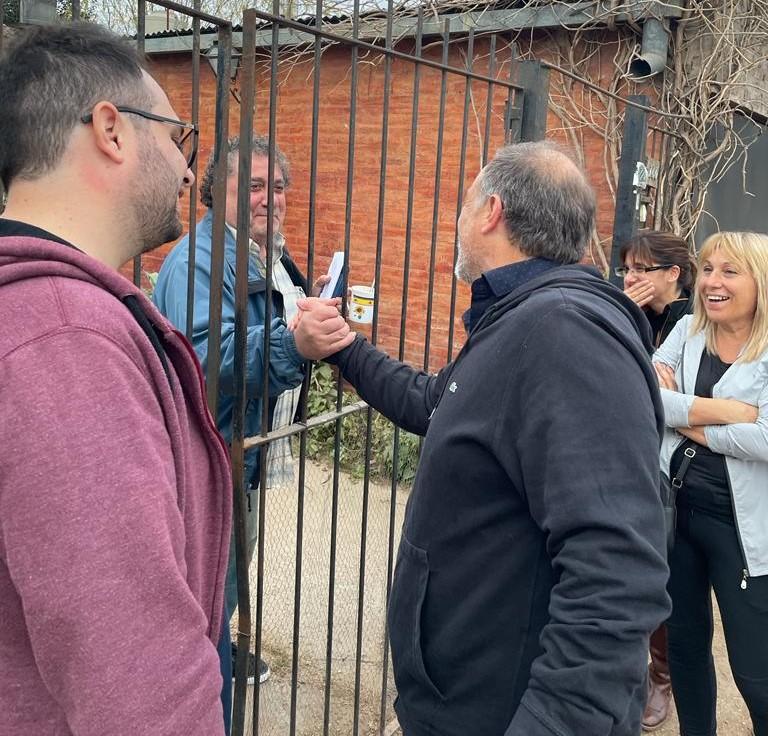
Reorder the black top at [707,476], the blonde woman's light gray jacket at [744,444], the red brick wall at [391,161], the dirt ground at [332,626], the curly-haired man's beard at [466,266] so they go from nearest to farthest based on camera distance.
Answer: the curly-haired man's beard at [466,266] → the blonde woman's light gray jacket at [744,444] → the black top at [707,476] → the dirt ground at [332,626] → the red brick wall at [391,161]

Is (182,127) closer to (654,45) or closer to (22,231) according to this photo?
(22,231)

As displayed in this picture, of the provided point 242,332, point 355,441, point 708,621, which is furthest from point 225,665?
point 355,441

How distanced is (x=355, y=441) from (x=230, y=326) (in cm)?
405

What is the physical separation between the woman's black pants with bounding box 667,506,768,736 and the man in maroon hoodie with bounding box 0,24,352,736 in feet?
6.75

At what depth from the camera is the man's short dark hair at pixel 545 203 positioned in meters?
1.70

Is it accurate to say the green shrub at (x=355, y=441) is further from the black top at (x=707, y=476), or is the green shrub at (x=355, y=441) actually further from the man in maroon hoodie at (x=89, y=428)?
the man in maroon hoodie at (x=89, y=428)

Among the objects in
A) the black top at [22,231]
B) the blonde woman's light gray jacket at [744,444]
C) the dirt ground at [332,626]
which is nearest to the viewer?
the black top at [22,231]

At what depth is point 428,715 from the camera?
1711mm

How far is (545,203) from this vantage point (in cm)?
169

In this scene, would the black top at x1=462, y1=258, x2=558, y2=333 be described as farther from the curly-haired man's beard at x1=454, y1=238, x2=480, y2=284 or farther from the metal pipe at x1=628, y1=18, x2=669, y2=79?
the metal pipe at x1=628, y1=18, x2=669, y2=79

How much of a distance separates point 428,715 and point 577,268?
102 cm

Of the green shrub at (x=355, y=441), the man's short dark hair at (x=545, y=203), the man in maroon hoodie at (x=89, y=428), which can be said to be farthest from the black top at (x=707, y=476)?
the green shrub at (x=355, y=441)

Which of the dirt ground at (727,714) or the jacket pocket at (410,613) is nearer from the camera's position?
the jacket pocket at (410,613)

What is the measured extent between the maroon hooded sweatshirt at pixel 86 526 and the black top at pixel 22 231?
1.7 inches
